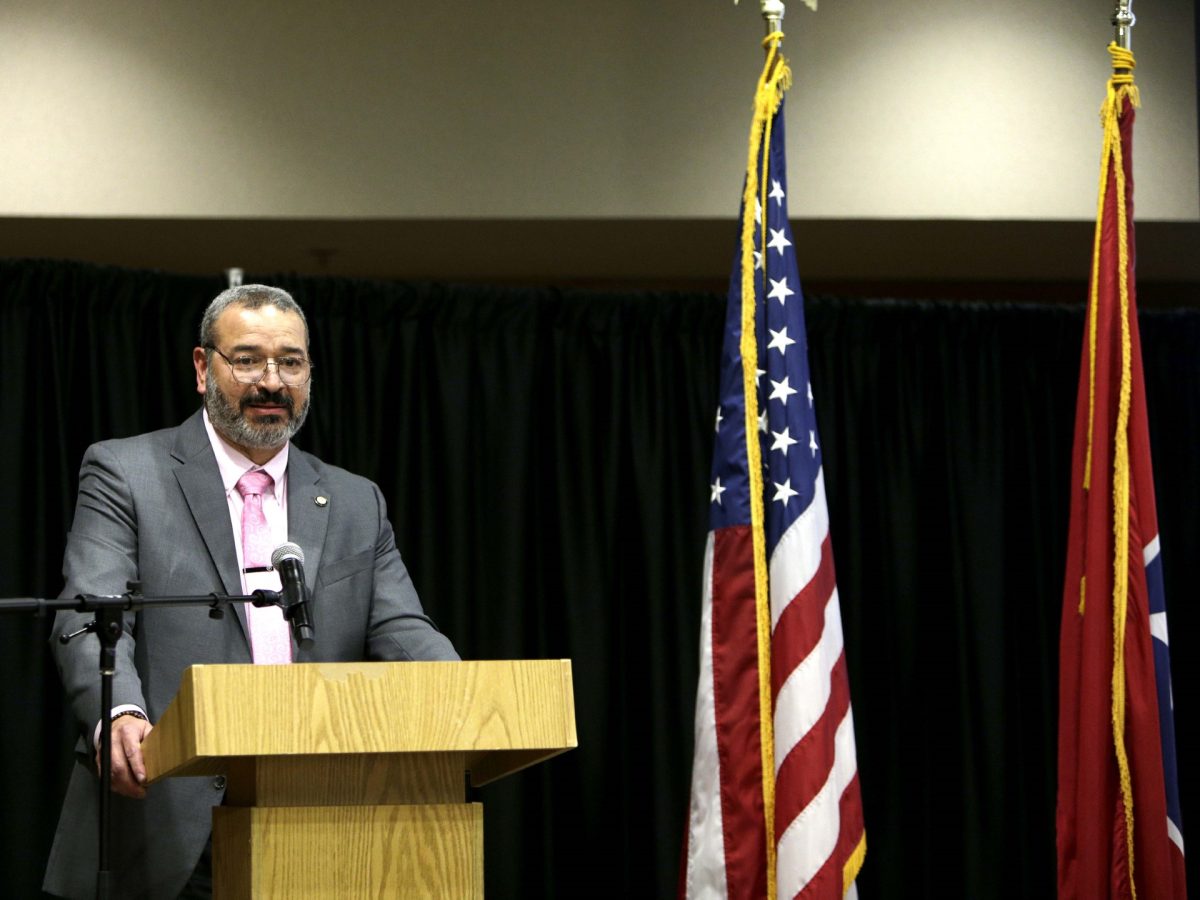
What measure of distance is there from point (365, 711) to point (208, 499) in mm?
946

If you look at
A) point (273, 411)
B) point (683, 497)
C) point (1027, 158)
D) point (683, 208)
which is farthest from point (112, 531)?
point (1027, 158)

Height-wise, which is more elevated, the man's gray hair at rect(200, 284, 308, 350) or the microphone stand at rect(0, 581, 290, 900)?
the man's gray hair at rect(200, 284, 308, 350)

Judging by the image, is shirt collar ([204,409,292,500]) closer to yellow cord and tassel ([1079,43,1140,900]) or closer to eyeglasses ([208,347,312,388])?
eyeglasses ([208,347,312,388])

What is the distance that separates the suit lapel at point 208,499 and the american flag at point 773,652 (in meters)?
1.21

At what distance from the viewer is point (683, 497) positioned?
5.07m

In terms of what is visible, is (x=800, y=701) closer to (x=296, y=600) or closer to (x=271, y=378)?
(x=271, y=378)

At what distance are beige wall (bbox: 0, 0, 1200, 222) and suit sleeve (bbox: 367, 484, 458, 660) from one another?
1640 millimetres

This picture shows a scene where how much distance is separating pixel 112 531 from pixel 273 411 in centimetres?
36

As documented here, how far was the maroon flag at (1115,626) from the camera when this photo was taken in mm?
3537

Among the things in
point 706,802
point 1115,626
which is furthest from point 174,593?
point 1115,626

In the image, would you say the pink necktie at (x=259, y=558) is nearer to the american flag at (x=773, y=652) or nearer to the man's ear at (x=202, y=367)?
the man's ear at (x=202, y=367)

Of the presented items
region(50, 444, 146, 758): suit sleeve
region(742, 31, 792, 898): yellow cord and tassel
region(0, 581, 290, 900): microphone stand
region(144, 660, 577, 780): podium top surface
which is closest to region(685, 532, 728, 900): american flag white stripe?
region(742, 31, 792, 898): yellow cord and tassel

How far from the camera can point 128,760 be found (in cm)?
233

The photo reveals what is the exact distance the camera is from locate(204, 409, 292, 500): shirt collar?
2986 mm
